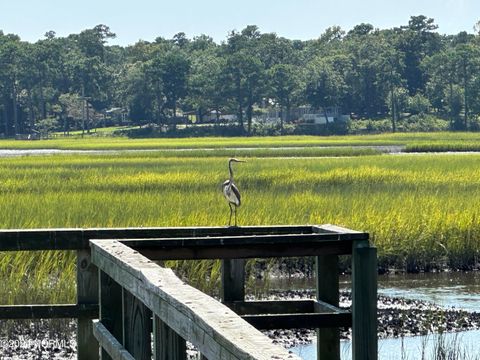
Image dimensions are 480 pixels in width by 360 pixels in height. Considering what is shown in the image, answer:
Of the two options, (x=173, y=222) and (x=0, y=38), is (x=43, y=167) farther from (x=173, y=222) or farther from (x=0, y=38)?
(x=0, y=38)

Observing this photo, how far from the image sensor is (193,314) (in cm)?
432

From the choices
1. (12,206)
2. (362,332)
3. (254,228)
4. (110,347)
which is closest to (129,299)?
(110,347)

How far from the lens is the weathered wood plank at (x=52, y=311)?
25.9 feet

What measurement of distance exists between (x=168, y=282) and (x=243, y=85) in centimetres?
12365

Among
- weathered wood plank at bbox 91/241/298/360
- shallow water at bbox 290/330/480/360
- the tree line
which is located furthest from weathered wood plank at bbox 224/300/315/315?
the tree line

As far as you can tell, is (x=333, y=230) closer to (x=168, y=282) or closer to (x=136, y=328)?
(x=136, y=328)

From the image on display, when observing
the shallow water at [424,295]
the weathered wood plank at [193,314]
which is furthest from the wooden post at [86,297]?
the shallow water at [424,295]

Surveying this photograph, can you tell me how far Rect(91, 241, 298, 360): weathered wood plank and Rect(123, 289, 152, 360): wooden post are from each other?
10 cm

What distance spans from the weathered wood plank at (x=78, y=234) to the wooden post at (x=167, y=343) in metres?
2.95

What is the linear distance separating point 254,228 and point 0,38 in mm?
149013

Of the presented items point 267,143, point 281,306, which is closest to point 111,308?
point 281,306

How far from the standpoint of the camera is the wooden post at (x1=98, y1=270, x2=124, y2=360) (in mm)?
6750

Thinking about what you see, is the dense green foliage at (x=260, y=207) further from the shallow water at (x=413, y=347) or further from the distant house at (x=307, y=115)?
the distant house at (x=307, y=115)

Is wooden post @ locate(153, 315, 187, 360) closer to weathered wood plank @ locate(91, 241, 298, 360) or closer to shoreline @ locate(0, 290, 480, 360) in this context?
weathered wood plank @ locate(91, 241, 298, 360)
